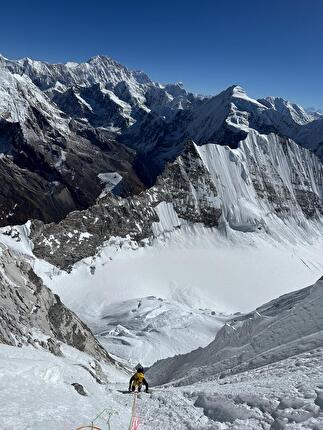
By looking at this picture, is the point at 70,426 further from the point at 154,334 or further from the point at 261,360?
the point at 154,334

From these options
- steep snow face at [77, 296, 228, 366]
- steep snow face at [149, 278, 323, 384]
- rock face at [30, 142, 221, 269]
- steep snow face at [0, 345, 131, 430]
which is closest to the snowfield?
steep snow face at [0, 345, 131, 430]

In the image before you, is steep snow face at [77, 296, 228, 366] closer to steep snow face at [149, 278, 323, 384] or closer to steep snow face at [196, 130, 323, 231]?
steep snow face at [149, 278, 323, 384]

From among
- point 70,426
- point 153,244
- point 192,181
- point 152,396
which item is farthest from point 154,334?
point 192,181

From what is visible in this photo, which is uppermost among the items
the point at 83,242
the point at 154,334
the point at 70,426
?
the point at 83,242

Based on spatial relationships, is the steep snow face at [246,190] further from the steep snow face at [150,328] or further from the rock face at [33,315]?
the rock face at [33,315]

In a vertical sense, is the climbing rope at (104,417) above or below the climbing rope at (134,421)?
above

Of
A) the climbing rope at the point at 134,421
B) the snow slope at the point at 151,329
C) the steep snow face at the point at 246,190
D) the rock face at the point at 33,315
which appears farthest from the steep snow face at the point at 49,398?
the steep snow face at the point at 246,190
